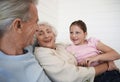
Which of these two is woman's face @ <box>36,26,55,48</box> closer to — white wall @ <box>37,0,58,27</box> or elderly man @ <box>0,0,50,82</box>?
white wall @ <box>37,0,58,27</box>

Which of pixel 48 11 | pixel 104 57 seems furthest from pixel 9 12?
pixel 48 11

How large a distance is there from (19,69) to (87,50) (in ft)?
3.02

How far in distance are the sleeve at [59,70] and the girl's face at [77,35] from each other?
20.3 inches

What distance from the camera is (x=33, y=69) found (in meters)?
1.27

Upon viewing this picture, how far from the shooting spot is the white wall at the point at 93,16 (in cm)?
263

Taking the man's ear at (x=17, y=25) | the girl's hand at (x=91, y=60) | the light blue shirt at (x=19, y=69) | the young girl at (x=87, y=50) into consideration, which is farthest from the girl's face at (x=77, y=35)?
the man's ear at (x=17, y=25)

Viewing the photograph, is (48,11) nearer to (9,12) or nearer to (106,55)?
(106,55)

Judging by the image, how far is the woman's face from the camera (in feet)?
5.72

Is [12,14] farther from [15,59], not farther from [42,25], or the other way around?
[42,25]

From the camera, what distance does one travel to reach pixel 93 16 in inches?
105

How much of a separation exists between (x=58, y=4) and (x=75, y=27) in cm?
72

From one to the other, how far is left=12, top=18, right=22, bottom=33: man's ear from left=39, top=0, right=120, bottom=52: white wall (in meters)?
1.45

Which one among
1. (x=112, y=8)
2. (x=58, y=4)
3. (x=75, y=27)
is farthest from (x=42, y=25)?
(x=112, y=8)

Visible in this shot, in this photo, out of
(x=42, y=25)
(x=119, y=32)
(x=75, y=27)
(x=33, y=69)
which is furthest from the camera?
(x=119, y=32)
